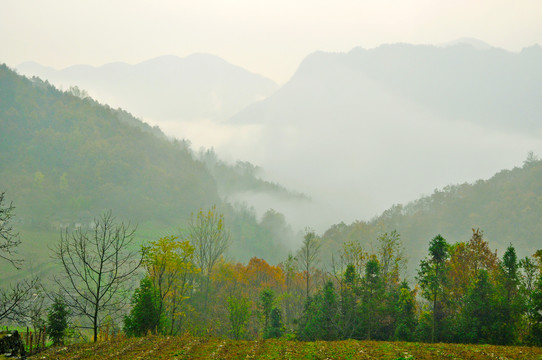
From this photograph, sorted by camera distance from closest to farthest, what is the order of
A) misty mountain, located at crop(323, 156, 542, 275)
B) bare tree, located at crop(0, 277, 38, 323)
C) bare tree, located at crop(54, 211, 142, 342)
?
bare tree, located at crop(0, 277, 38, 323)
bare tree, located at crop(54, 211, 142, 342)
misty mountain, located at crop(323, 156, 542, 275)

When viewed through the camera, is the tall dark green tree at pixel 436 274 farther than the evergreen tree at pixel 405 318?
Yes

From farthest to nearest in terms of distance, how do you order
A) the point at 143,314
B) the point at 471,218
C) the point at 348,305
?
the point at 471,218 < the point at 348,305 < the point at 143,314

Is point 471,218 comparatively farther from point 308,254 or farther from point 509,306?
point 509,306

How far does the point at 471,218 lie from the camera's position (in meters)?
140

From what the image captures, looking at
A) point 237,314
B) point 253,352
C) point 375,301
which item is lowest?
point 237,314

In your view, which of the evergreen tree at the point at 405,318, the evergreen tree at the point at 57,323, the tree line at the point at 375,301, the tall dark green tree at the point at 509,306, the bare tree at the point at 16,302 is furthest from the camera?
the evergreen tree at the point at 405,318

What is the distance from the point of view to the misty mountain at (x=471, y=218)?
127 meters

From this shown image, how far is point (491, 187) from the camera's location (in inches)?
5846

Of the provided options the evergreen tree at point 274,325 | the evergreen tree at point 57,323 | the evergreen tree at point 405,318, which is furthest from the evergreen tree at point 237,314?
the evergreen tree at point 57,323

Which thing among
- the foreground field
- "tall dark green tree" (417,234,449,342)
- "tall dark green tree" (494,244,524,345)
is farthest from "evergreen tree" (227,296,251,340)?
"tall dark green tree" (494,244,524,345)

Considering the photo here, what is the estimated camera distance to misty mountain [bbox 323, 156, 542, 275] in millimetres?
127375

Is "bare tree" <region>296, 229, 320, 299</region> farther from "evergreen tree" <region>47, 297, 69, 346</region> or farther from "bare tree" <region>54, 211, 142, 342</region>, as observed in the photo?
"evergreen tree" <region>47, 297, 69, 346</region>

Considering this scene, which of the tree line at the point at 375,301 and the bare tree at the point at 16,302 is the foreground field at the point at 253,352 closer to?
the bare tree at the point at 16,302

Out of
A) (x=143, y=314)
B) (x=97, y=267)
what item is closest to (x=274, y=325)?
(x=143, y=314)
